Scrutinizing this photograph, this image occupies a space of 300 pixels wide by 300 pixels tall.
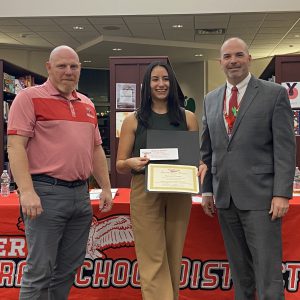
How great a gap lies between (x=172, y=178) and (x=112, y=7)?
637 cm

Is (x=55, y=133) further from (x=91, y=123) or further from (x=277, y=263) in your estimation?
(x=277, y=263)

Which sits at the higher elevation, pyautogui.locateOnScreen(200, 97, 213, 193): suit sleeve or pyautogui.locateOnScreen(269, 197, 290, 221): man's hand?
pyautogui.locateOnScreen(200, 97, 213, 193): suit sleeve

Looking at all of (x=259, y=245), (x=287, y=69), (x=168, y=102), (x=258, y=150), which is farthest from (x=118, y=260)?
(x=287, y=69)

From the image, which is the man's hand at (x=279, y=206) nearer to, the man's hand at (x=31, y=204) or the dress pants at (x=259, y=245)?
the dress pants at (x=259, y=245)

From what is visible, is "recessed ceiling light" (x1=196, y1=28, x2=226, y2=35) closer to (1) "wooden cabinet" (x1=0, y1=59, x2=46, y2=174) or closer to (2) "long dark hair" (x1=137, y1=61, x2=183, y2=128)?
(1) "wooden cabinet" (x1=0, y1=59, x2=46, y2=174)

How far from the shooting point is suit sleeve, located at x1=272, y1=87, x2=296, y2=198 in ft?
6.43

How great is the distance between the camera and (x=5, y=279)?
266cm

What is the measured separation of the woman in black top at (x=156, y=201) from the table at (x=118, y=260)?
42 cm

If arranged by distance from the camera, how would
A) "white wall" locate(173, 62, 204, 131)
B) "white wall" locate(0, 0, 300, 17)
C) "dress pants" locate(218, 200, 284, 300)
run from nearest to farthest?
1. "dress pants" locate(218, 200, 284, 300)
2. "white wall" locate(0, 0, 300, 17)
3. "white wall" locate(173, 62, 204, 131)

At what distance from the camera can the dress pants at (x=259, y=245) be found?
2.01 metres

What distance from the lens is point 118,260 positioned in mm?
2678

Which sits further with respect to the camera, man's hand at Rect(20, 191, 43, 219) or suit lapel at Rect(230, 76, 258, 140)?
suit lapel at Rect(230, 76, 258, 140)

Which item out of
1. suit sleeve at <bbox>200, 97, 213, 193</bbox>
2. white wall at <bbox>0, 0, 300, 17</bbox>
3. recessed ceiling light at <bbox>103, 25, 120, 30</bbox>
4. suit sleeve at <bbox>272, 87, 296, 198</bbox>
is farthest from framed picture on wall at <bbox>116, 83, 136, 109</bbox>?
suit sleeve at <bbox>272, 87, 296, 198</bbox>

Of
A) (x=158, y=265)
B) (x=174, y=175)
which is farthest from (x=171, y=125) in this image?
(x=158, y=265)
